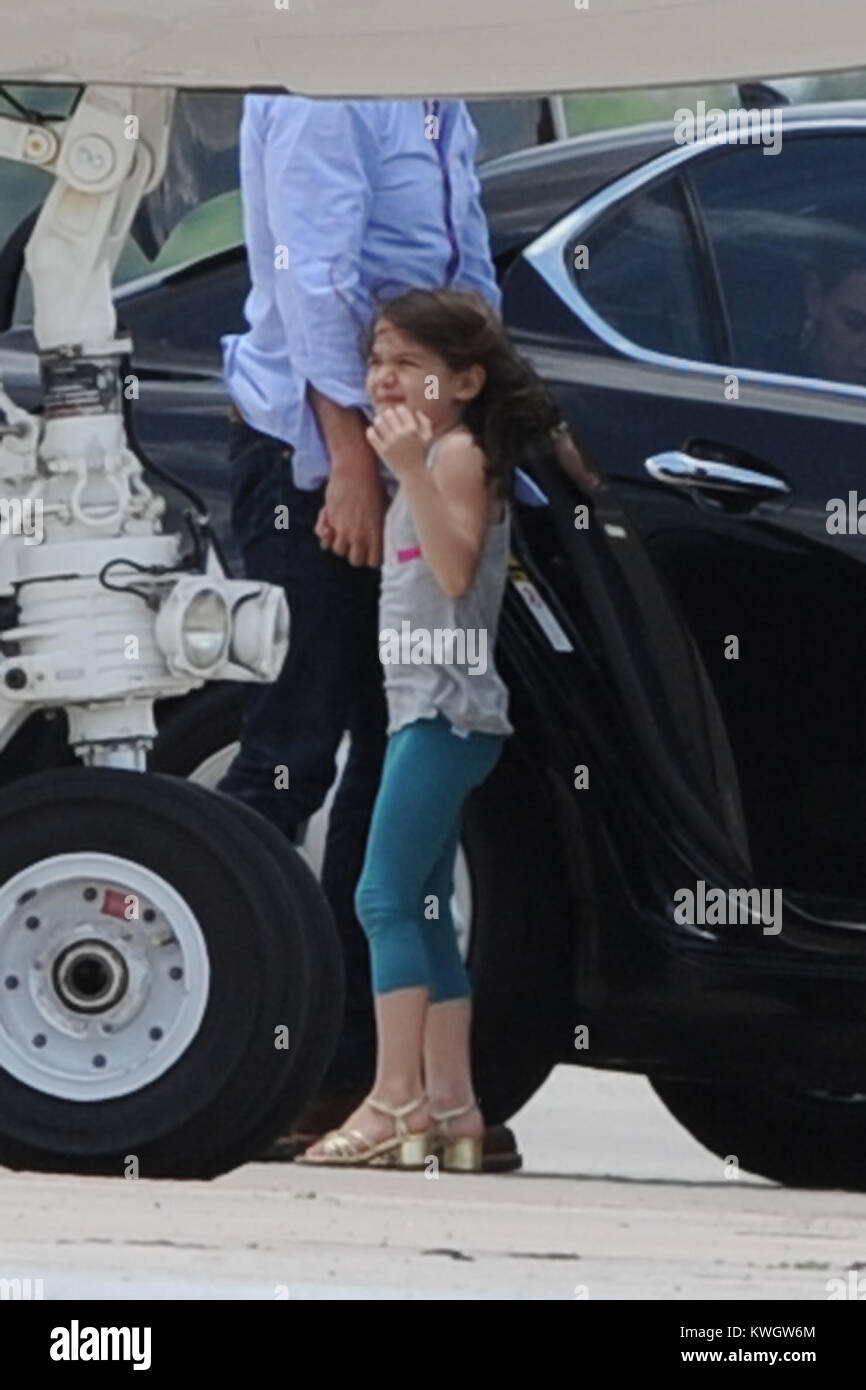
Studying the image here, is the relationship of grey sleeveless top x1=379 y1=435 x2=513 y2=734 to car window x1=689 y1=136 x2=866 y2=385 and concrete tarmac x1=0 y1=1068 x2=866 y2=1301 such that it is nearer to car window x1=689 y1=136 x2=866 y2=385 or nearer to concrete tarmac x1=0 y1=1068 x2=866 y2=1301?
car window x1=689 y1=136 x2=866 y2=385

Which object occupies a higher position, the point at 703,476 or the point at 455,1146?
the point at 703,476

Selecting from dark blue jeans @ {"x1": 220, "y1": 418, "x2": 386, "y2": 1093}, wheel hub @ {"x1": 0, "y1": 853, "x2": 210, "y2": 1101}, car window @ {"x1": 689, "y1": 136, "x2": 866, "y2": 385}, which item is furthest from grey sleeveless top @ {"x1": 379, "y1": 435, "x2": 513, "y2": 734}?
wheel hub @ {"x1": 0, "y1": 853, "x2": 210, "y2": 1101}

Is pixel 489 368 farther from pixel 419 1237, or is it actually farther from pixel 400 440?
pixel 419 1237

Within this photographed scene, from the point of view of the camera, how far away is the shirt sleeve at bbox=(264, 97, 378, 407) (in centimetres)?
627

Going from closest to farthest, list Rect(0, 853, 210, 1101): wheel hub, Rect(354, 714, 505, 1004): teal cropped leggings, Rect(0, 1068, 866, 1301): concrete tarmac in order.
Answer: Rect(0, 1068, 866, 1301): concrete tarmac → Rect(0, 853, 210, 1101): wheel hub → Rect(354, 714, 505, 1004): teal cropped leggings

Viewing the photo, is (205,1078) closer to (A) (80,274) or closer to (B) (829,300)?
(A) (80,274)

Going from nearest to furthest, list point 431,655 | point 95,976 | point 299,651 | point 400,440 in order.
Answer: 1. point 95,976
2. point 400,440
3. point 431,655
4. point 299,651

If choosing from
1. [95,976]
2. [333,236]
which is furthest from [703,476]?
[95,976]

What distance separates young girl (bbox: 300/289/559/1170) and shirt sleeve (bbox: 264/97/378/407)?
0.05 metres

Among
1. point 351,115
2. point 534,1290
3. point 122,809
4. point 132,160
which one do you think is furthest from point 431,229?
point 534,1290

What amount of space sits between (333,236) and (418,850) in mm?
808

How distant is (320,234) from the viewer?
6270 mm

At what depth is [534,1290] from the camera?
477 cm

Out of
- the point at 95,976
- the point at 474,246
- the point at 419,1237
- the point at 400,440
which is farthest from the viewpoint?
the point at 474,246
